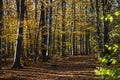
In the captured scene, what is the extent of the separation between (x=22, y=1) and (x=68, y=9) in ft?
114

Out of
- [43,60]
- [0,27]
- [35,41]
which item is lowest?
[43,60]

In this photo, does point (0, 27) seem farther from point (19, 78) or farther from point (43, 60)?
point (43, 60)

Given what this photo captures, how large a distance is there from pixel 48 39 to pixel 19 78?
42.3 feet

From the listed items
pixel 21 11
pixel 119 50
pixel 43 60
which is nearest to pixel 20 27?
pixel 21 11

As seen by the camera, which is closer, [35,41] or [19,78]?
[19,78]

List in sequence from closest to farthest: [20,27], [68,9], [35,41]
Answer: [20,27], [35,41], [68,9]

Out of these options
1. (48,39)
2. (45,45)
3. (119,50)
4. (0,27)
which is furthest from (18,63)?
(119,50)

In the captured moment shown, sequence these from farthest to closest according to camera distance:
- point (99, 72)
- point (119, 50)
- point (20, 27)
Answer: point (20, 27) → point (119, 50) → point (99, 72)

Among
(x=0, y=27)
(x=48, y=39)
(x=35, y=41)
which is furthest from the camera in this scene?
(x=48, y=39)

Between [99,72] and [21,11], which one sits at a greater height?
[21,11]

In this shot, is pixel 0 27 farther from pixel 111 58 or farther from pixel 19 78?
pixel 111 58

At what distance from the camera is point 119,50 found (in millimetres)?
4840

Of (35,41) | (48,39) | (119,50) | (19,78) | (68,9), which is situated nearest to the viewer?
(119,50)

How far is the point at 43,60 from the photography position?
24938 millimetres
